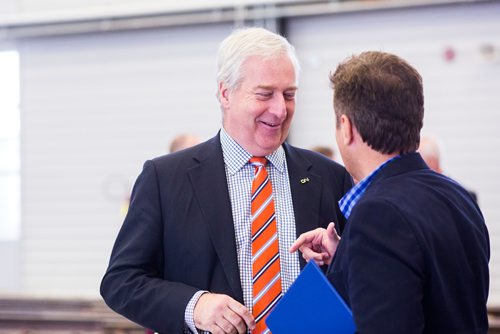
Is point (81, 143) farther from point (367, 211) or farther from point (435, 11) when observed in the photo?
point (367, 211)

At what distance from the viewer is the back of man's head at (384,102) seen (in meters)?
1.89

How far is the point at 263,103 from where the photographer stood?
250cm

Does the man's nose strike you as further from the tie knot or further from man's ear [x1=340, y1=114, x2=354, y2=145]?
man's ear [x1=340, y1=114, x2=354, y2=145]

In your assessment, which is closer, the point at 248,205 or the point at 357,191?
the point at 357,191

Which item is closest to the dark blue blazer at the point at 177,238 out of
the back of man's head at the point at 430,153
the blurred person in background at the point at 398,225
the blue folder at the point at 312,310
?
the blue folder at the point at 312,310

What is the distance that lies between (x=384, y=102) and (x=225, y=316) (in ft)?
2.52

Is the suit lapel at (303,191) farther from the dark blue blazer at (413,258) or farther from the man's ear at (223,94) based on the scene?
the dark blue blazer at (413,258)

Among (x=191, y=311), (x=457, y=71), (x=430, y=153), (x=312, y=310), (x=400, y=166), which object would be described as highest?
(x=457, y=71)

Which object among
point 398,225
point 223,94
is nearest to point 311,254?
point 398,225

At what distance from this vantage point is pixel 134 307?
2389 millimetres

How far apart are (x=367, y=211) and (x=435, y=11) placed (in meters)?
4.79

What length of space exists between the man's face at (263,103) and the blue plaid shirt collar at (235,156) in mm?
25

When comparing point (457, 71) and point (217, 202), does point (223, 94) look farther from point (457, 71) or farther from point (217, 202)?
point (457, 71)

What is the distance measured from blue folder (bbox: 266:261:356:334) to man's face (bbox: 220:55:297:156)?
675 mm
